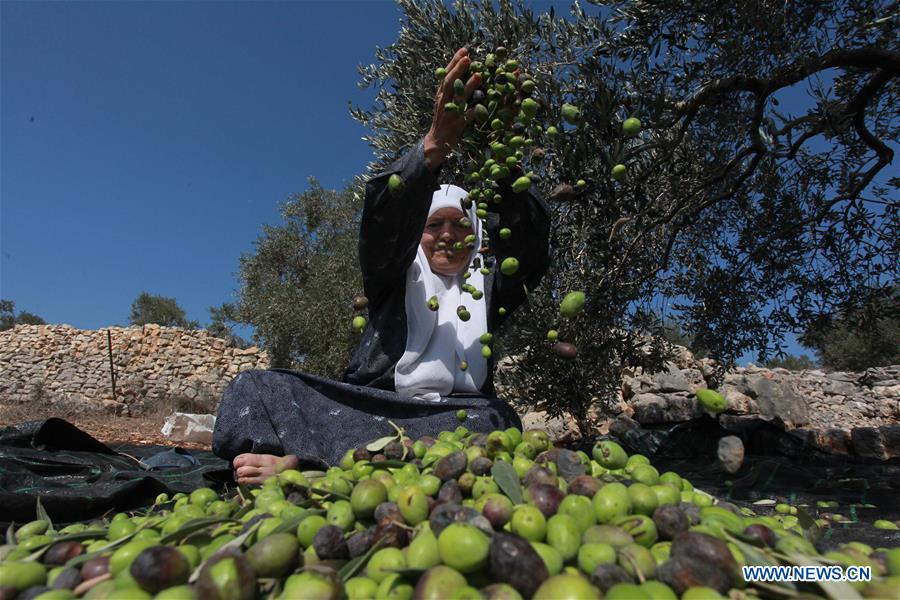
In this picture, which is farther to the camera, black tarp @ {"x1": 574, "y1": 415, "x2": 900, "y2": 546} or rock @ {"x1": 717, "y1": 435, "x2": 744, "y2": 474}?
black tarp @ {"x1": 574, "y1": 415, "x2": 900, "y2": 546}

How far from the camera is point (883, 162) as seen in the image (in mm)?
5035

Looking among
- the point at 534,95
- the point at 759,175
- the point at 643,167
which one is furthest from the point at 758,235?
the point at 534,95

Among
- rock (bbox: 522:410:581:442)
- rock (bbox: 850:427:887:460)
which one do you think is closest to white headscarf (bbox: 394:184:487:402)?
rock (bbox: 522:410:581:442)

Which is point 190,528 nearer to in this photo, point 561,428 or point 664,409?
point 561,428

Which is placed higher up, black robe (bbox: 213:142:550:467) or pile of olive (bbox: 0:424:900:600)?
black robe (bbox: 213:142:550:467)

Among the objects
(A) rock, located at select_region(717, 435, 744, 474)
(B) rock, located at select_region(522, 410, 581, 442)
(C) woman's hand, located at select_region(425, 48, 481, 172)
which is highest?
(C) woman's hand, located at select_region(425, 48, 481, 172)

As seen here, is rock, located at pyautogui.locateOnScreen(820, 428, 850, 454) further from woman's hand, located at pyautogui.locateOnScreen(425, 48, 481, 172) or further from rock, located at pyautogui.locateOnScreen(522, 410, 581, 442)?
woman's hand, located at pyautogui.locateOnScreen(425, 48, 481, 172)

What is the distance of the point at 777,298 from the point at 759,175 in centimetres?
139

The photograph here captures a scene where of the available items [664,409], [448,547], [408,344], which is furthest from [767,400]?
[448,547]

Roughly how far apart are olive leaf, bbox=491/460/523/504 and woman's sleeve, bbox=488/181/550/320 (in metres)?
1.62

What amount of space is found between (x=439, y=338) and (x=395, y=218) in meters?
0.86

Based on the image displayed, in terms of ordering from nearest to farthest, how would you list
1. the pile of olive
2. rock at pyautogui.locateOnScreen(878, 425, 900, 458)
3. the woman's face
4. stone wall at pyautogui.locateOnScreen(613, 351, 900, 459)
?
the pile of olive → the woman's face → rock at pyautogui.locateOnScreen(878, 425, 900, 458) → stone wall at pyautogui.locateOnScreen(613, 351, 900, 459)

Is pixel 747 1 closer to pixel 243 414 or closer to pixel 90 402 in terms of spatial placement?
pixel 243 414

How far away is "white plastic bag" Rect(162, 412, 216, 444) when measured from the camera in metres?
9.89
